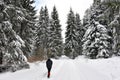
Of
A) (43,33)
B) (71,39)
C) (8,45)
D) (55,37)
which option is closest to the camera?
(8,45)

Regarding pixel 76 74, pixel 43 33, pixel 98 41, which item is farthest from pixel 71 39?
pixel 76 74

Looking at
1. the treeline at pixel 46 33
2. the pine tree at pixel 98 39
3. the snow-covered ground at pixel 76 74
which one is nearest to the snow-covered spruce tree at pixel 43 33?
the treeline at pixel 46 33

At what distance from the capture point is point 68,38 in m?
51.3

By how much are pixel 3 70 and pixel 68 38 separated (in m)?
35.4

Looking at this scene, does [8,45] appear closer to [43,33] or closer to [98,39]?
[98,39]

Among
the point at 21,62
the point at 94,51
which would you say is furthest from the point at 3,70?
the point at 94,51

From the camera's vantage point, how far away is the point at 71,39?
50531 mm

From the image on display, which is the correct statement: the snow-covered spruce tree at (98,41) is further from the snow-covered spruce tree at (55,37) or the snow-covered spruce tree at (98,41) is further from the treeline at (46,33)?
the snow-covered spruce tree at (55,37)

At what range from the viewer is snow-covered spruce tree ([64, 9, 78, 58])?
4905 cm

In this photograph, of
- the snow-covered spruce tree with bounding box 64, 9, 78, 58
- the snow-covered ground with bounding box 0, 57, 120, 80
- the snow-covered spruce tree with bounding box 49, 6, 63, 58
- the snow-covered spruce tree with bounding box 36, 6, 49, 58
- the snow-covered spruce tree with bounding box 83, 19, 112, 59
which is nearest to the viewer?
the snow-covered ground with bounding box 0, 57, 120, 80

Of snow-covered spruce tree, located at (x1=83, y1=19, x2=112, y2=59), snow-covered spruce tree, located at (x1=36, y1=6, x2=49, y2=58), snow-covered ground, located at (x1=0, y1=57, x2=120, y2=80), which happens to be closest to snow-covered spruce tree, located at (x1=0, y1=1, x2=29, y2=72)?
snow-covered ground, located at (x1=0, y1=57, x2=120, y2=80)

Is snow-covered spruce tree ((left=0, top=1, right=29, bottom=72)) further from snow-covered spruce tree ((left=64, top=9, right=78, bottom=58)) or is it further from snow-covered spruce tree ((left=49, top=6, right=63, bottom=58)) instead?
snow-covered spruce tree ((left=64, top=9, right=78, bottom=58))

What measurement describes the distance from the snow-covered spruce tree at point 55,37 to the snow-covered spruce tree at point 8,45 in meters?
28.4

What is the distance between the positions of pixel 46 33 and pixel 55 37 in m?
2.72
